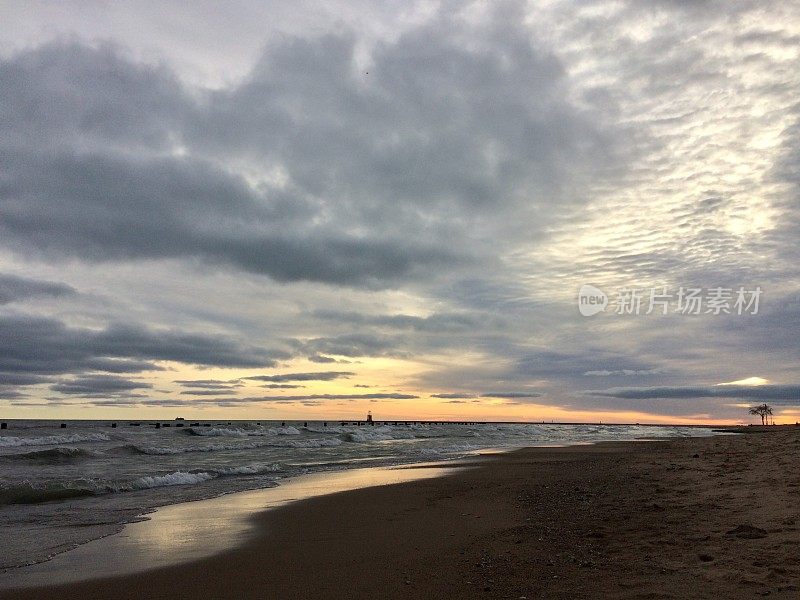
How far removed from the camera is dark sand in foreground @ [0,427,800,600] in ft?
20.7

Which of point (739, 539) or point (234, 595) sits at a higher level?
point (739, 539)

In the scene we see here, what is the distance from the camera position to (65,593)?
Result: 6.95m

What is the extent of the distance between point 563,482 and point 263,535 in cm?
990

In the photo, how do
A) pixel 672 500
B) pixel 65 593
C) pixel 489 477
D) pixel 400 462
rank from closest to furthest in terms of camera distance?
pixel 65 593
pixel 672 500
pixel 489 477
pixel 400 462

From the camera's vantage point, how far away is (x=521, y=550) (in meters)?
7.98

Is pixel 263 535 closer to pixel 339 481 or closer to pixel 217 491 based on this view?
pixel 217 491

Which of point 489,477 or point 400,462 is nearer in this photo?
point 489,477

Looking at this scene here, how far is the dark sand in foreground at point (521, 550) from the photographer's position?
20.7 ft

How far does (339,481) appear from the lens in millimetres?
19438

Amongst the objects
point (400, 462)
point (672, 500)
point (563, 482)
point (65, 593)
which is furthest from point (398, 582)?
point (400, 462)

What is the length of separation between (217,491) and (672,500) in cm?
1297

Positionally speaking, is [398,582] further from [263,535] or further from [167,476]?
[167,476]

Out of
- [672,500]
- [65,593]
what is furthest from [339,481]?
[65,593]

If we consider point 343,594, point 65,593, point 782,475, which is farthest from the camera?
point 782,475
